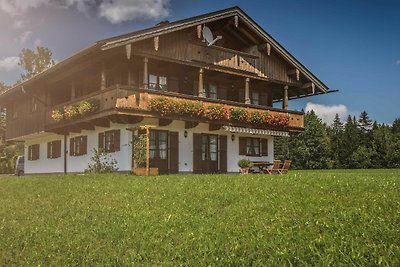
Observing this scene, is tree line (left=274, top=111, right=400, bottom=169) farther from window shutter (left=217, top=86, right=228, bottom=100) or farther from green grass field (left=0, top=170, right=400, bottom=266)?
green grass field (left=0, top=170, right=400, bottom=266)

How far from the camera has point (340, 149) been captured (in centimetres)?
6556

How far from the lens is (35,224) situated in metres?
Result: 10.6

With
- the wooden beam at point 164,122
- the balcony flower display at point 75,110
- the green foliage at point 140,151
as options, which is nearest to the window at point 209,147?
the wooden beam at point 164,122

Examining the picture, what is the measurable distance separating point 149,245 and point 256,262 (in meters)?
2.11

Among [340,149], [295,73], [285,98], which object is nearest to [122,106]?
[285,98]

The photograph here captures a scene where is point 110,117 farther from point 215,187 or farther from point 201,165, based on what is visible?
point 215,187

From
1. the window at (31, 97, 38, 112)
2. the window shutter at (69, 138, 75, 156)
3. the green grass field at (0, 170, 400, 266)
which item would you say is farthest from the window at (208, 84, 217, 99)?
the green grass field at (0, 170, 400, 266)

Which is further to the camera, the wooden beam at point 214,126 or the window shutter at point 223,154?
the window shutter at point 223,154

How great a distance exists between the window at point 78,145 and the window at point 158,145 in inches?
210

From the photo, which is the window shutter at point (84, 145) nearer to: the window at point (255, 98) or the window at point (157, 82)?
the window at point (157, 82)

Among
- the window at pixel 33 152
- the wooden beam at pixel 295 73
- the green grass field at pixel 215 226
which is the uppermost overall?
the wooden beam at pixel 295 73

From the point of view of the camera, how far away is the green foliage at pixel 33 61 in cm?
5641

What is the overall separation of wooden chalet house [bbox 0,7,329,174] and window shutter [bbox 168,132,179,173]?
52mm

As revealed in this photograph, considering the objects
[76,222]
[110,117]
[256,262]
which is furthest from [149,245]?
[110,117]
